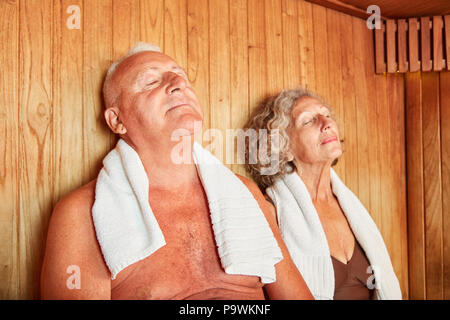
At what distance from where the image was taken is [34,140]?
1.41m

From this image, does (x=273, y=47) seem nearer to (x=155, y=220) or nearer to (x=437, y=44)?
(x=437, y=44)

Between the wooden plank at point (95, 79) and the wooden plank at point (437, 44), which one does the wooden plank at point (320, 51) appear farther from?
the wooden plank at point (95, 79)

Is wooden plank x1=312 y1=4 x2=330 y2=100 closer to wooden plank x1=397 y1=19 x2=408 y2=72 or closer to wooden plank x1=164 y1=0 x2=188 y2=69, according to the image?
wooden plank x1=397 y1=19 x2=408 y2=72

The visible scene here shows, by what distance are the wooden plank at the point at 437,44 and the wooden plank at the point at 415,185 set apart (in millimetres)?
165

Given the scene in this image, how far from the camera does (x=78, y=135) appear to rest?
1504 millimetres

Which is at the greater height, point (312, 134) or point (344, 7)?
point (344, 7)

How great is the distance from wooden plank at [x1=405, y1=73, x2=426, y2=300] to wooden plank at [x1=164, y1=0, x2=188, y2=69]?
61.4 inches

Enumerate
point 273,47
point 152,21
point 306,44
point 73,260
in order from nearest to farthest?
point 73,260 < point 152,21 < point 273,47 < point 306,44

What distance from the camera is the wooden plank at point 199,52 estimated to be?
179 cm

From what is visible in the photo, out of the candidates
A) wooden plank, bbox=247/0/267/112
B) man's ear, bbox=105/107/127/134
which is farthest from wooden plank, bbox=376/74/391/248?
→ man's ear, bbox=105/107/127/134

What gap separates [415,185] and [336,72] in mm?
892

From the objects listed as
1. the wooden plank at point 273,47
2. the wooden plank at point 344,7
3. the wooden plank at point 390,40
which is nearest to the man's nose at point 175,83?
the wooden plank at point 273,47

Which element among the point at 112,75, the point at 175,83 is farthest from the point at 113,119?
the point at 175,83

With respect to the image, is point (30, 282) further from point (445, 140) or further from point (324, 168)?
point (445, 140)
